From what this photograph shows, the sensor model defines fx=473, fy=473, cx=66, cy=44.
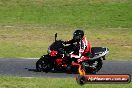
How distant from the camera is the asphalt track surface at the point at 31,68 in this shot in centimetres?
1692

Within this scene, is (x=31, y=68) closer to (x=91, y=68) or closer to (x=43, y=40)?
(x=91, y=68)

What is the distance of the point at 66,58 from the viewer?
17203mm

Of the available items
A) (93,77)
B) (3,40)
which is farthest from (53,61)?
(3,40)

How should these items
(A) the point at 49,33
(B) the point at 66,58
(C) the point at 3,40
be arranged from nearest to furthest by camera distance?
(B) the point at 66,58, (C) the point at 3,40, (A) the point at 49,33

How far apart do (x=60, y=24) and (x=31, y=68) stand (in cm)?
1316

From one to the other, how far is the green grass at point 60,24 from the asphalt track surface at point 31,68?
4.14 feet

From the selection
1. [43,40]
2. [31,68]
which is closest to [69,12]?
[43,40]

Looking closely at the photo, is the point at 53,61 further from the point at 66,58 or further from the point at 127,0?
the point at 127,0

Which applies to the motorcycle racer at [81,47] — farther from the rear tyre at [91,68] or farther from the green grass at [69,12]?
the green grass at [69,12]

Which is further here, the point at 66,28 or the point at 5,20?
the point at 5,20

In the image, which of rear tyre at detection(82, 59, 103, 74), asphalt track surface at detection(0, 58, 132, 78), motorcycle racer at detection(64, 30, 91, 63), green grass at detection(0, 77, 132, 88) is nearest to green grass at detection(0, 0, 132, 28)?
→ asphalt track surface at detection(0, 58, 132, 78)

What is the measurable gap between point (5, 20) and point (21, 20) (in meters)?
1.06

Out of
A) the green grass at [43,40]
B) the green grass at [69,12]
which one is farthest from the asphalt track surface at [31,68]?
the green grass at [69,12]

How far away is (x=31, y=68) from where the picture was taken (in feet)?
59.0
